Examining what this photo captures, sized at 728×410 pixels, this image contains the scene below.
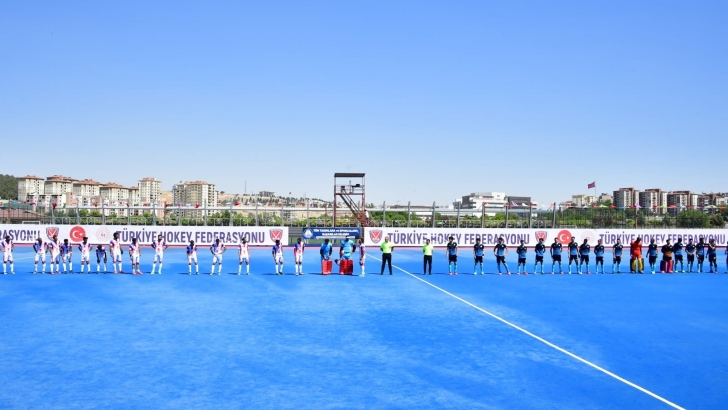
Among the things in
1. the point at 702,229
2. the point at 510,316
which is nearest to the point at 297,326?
the point at 510,316

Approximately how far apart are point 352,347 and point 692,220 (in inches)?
1798

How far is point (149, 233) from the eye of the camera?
40438mm

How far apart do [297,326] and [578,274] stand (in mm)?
18101

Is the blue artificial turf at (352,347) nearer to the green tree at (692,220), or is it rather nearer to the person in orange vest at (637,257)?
the person in orange vest at (637,257)

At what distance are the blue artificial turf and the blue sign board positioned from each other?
796 inches

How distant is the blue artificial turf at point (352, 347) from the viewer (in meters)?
8.33

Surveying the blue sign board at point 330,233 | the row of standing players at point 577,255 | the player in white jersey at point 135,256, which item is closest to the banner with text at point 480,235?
the blue sign board at point 330,233

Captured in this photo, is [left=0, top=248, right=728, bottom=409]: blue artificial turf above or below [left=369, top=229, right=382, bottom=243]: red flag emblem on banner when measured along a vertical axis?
below

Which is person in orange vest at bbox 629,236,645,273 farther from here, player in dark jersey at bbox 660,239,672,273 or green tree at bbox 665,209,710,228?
green tree at bbox 665,209,710,228

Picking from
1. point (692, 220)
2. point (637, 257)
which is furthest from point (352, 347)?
point (692, 220)

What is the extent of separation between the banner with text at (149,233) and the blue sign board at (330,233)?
80.1 inches

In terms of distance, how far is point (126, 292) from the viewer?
62.4 ft

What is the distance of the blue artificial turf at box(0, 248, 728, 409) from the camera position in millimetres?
8328

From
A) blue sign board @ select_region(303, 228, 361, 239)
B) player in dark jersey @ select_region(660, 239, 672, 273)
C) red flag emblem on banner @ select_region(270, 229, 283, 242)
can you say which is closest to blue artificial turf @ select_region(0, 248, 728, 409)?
player in dark jersey @ select_region(660, 239, 672, 273)
